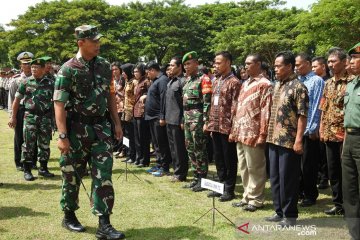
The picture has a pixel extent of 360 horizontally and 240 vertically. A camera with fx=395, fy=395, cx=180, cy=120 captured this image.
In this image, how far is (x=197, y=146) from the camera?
6.64m

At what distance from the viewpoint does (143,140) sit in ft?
28.9

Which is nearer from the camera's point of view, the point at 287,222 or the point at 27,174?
the point at 287,222

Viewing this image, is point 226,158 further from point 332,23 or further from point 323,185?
point 332,23

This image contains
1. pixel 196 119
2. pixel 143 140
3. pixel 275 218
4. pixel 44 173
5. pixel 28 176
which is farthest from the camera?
pixel 143 140

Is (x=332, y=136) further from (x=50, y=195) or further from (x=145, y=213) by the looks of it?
(x=50, y=195)

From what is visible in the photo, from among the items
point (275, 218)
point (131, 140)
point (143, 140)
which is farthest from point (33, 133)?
point (275, 218)

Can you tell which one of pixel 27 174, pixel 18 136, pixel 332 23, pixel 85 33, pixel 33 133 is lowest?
pixel 27 174

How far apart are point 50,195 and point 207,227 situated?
9.58 feet

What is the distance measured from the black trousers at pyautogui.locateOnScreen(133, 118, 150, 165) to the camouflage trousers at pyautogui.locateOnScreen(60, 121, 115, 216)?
417 centimetres

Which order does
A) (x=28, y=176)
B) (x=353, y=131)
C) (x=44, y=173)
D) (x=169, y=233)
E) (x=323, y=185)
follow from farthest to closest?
(x=44, y=173) → (x=28, y=176) → (x=323, y=185) → (x=169, y=233) → (x=353, y=131)

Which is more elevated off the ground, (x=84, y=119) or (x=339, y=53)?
(x=339, y=53)

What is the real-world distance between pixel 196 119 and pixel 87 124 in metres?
2.52

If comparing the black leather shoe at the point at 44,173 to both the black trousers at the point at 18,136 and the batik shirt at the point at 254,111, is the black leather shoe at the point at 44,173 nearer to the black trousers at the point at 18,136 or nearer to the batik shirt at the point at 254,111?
the black trousers at the point at 18,136

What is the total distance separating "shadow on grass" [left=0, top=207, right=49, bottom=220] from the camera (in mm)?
5344
